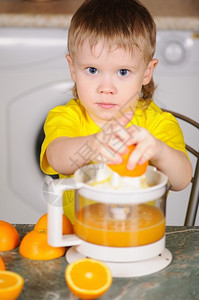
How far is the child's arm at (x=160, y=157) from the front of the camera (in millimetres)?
796

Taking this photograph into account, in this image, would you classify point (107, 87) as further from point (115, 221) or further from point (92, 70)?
point (115, 221)

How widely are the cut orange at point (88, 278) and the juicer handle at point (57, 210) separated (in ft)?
0.25

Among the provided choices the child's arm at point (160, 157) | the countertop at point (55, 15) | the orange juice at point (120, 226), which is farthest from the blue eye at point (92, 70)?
the countertop at point (55, 15)

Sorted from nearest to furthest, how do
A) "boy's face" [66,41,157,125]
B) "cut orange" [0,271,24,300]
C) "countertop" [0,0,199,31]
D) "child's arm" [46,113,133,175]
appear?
1. "cut orange" [0,271,24,300]
2. "child's arm" [46,113,133,175]
3. "boy's face" [66,41,157,125]
4. "countertop" [0,0,199,31]

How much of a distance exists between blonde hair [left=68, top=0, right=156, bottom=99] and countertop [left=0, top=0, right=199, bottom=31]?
81cm

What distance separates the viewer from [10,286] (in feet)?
2.35

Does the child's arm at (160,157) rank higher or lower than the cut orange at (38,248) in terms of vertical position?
higher

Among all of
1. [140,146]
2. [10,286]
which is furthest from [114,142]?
[10,286]

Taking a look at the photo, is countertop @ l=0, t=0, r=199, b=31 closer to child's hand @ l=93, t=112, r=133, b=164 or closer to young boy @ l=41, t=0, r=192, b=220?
young boy @ l=41, t=0, r=192, b=220

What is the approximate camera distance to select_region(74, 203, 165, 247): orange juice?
0.79 m

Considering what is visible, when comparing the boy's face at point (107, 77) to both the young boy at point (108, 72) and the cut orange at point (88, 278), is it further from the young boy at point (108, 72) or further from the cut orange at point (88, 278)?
the cut orange at point (88, 278)

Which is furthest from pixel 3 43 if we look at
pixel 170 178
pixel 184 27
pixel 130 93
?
pixel 170 178

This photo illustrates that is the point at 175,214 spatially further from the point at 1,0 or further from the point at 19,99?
the point at 1,0

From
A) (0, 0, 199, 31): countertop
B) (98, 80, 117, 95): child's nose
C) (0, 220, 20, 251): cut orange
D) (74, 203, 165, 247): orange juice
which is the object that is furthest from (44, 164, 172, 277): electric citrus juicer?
(0, 0, 199, 31): countertop
